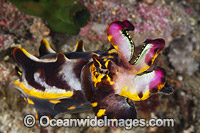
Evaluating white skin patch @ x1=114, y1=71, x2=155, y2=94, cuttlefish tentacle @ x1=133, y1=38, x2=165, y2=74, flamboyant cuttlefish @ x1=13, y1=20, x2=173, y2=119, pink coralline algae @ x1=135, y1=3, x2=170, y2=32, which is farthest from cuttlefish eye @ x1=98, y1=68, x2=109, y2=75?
pink coralline algae @ x1=135, y1=3, x2=170, y2=32

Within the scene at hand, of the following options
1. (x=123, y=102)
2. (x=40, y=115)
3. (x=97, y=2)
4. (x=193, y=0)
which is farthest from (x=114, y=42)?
(x=193, y=0)

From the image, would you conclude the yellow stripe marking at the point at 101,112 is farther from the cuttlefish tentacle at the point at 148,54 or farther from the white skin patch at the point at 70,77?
the cuttlefish tentacle at the point at 148,54

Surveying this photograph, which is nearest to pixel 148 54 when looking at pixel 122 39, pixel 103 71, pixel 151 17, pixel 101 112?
pixel 122 39

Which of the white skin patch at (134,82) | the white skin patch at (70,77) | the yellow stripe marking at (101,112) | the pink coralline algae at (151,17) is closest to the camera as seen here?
the white skin patch at (134,82)

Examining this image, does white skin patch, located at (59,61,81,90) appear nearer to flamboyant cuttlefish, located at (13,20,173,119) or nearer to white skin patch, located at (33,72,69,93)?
flamboyant cuttlefish, located at (13,20,173,119)

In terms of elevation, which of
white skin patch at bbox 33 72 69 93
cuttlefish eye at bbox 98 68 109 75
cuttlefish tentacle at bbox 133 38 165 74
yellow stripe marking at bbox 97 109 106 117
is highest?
cuttlefish tentacle at bbox 133 38 165 74

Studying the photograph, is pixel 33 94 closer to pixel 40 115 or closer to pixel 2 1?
pixel 40 115

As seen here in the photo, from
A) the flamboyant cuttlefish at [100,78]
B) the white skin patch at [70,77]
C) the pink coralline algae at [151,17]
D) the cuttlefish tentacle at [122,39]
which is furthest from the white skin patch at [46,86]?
the pink coralline algae at [151,17]

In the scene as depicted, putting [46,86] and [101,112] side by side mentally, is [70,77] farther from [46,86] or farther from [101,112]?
[101,112]
